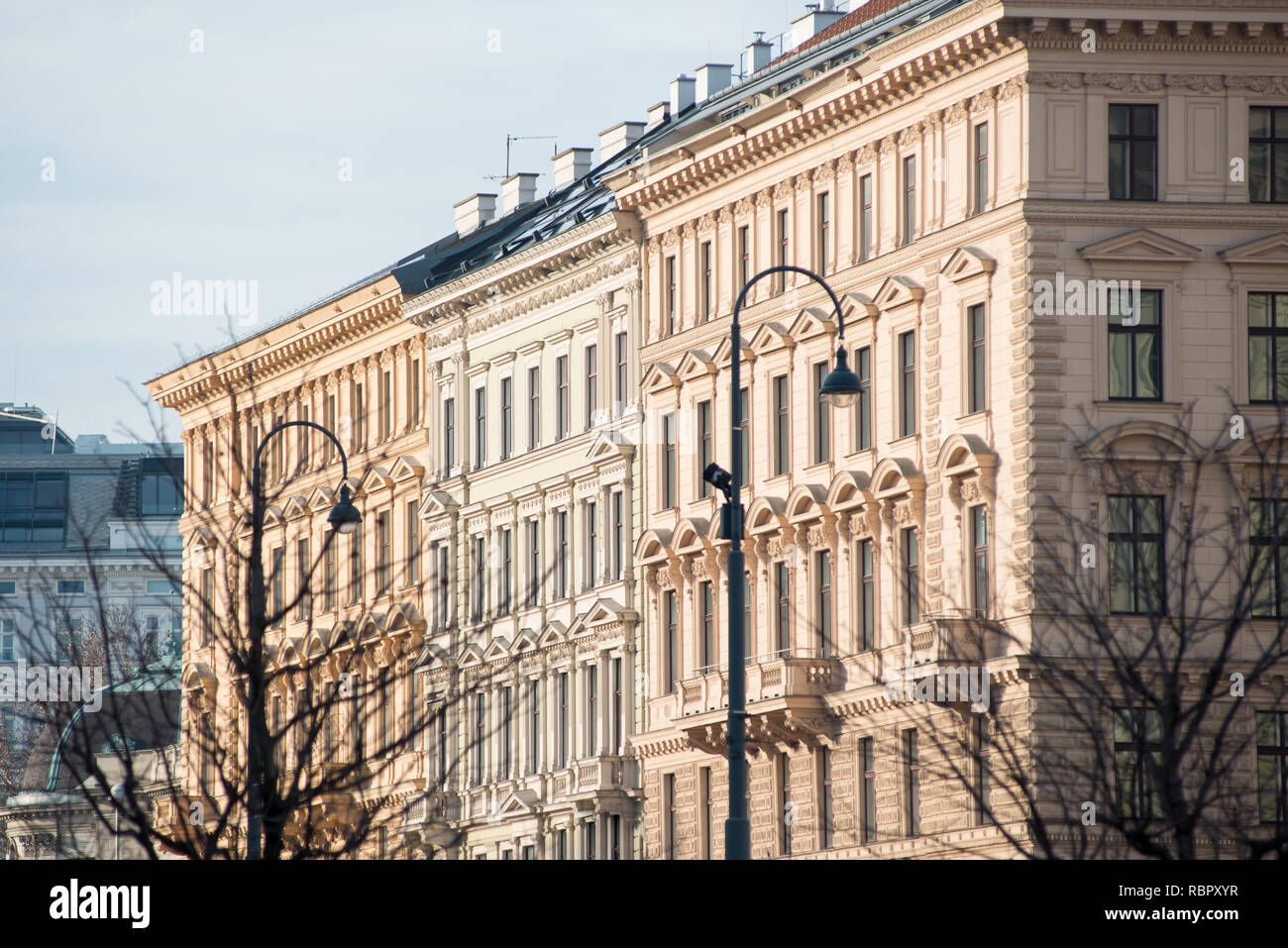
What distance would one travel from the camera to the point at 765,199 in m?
68.2

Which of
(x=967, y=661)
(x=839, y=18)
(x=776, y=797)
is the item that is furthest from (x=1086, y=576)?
(x=839, y=18)

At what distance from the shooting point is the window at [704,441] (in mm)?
69938

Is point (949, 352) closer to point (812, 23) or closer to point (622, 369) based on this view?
point (622, 369)

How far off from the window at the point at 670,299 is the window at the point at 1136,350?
51.1ft

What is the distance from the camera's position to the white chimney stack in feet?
271

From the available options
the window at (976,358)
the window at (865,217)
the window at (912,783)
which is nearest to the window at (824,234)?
the window at (865,217)

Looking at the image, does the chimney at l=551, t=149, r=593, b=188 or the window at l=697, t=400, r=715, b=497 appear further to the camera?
the chimney at l=551, t=149, r=593, b=188

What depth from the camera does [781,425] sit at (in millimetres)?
67250

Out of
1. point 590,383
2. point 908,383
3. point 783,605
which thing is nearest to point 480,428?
point 590,383

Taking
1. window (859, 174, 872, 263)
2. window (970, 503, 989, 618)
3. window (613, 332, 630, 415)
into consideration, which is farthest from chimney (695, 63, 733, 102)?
window (970, 503, 989, 618)

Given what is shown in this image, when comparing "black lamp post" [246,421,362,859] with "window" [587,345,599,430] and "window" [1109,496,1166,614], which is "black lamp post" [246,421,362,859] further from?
"window" [587,345,599,430]

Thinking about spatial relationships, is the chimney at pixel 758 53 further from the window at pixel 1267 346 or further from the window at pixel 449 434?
the window at pixel 1267 346

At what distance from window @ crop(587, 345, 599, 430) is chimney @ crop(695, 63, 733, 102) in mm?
9035
